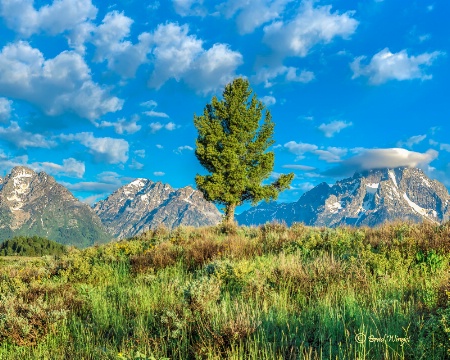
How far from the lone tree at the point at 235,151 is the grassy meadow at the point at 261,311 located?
2091 centimetres

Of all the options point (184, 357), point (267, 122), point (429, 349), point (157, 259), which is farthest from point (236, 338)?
point (267, 122)

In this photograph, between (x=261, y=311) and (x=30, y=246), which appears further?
(x=30, y=246)

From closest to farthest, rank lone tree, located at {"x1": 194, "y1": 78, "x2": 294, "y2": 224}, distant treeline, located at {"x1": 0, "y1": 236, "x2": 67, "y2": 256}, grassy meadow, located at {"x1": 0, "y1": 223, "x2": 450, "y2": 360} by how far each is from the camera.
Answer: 1. grassy meadow, located at {"x1": 0, "y1": 223, "x2": 450, "y2": 360}
2. lone tree, located at {"x1": 194, "y1": 78, "x2": 294, "y2": 224}
3. distant treeline, located at {"x1": 0, "y1": 236, "x2": 67, "y2": 256}

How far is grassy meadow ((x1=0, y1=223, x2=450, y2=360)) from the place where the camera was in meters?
3.65

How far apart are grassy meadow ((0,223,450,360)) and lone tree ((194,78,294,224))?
2091cm

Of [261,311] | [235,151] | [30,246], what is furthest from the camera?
[30,246]

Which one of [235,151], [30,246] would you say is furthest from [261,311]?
[30,246]

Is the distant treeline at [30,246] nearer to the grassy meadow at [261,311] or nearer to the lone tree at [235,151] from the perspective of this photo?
the lone tree at [235,151]

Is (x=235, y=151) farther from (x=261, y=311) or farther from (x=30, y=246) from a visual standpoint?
(x=30, y=246)

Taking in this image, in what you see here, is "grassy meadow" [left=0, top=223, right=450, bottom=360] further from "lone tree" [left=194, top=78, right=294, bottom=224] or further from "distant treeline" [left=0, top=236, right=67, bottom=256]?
"distant treeline" [left=0, top=236, right=67, bottom=256]

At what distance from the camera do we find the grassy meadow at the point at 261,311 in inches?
144

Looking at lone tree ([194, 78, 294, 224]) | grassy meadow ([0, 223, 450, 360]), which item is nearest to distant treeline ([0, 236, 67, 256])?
lone tree ([194, 78, 294, 224])

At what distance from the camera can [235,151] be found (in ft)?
103

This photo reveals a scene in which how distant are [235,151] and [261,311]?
26.9m
